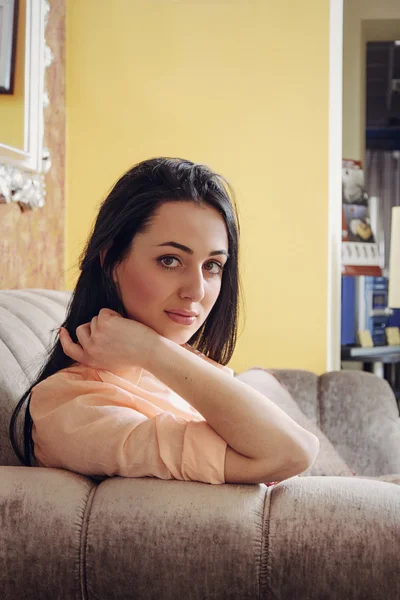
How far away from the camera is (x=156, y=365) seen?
1.01 meters

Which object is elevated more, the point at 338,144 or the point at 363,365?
the point at 338,144

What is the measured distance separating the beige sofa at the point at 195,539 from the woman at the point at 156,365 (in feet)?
0.13

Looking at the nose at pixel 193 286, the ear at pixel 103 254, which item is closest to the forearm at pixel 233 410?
the nose at pixel 193 286

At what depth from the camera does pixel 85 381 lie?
1.06m

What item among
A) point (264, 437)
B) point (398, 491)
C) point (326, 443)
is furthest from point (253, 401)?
point (326, 443)

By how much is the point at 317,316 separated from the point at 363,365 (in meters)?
2.66

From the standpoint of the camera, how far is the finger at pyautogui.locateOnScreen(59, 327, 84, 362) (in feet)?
3.57

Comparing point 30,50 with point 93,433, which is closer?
point 93,433

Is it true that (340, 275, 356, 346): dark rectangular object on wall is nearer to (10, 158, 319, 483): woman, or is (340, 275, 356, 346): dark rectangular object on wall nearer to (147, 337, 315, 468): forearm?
(10, 158, 319, 483): woman

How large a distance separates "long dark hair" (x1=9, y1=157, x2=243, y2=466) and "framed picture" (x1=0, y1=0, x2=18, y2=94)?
1.19 metres

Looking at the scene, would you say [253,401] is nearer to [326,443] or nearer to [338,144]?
[326,443]

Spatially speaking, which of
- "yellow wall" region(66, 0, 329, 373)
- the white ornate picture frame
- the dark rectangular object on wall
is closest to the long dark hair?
the white ornate picture frame

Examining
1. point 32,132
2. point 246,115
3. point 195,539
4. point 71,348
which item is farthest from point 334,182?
point 195,539

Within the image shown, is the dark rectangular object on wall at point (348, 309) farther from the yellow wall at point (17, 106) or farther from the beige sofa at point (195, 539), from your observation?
the beige sofa at point (195, 539)
